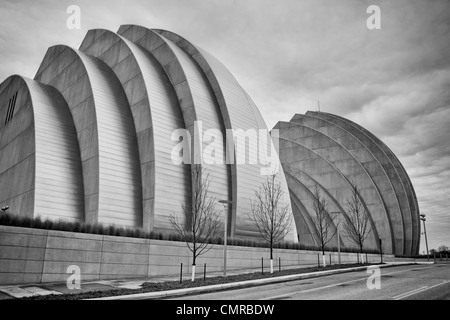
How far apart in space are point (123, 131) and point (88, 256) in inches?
507


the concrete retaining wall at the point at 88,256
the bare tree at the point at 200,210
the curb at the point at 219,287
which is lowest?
the curb at the point at 219,287

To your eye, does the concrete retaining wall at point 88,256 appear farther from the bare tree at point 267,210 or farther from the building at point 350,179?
the building at point 350,179

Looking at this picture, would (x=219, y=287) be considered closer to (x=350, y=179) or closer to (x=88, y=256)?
(x=88, y=256)

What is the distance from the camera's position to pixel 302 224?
4550cm

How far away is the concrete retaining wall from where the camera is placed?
15.4 m

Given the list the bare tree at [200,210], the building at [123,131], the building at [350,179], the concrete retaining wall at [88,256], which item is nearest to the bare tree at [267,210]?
the building at [123,131]

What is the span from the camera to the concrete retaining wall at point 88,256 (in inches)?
604

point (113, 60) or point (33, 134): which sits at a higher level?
point (113, 60)

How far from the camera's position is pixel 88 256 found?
17.4 metres

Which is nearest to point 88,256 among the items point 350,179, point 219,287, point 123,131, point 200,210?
point 219,287

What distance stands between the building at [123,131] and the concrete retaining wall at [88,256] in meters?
4.33
